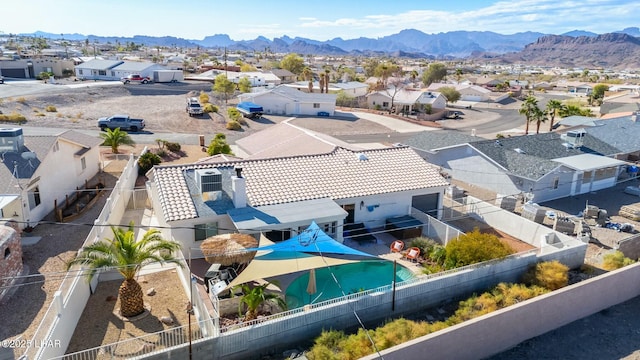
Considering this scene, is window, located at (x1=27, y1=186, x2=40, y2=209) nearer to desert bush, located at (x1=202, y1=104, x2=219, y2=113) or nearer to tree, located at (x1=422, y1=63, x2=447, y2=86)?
desert bush, located at (x1=202, y1=104, x2=219, y2=113)

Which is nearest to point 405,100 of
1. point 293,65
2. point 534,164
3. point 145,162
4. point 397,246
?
point 534,164

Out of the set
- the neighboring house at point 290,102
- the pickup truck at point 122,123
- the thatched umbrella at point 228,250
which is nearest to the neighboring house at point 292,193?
the thatched umbrella at point 228,250

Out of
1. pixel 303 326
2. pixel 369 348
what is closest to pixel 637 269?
pixel 369 348

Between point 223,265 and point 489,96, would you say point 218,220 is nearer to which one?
point 223,265

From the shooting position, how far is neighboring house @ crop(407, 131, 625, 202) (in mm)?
33812

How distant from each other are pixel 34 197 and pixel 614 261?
98.3ft

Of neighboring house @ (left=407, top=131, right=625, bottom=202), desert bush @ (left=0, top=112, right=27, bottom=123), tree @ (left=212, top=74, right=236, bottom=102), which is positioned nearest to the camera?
neighboring house @ (left=407, top=131, right=625, bottom=202)

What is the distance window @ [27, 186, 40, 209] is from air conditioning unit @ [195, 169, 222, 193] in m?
10.1

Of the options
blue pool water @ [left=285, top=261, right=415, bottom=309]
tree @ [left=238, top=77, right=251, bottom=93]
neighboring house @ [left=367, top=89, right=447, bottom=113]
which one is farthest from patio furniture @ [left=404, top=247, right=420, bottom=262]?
tree @ [left=238, top=77, right=251, bottom=93]

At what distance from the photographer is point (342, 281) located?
1919 cm

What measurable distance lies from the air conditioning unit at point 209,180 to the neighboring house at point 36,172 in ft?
26.7

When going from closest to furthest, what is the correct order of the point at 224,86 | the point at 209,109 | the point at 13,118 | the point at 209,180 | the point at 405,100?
the point at 209,180, the point at 13,118, the point at 209,109, the point at 224,86, the point at 405,100

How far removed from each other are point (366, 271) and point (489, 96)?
9541 cm

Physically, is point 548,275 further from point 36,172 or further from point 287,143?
point 36,172
